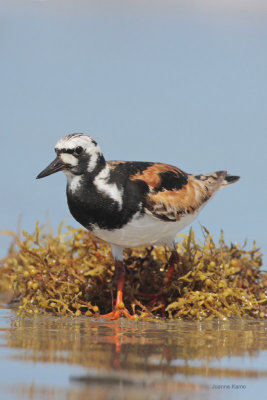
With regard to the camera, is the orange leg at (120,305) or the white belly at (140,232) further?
the orange leg at (120,305)

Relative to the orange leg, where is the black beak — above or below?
above

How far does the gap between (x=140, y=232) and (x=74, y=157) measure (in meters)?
1.23

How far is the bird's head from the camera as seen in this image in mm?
7008

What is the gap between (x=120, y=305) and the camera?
7293mm

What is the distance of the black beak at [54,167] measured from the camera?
7012mm

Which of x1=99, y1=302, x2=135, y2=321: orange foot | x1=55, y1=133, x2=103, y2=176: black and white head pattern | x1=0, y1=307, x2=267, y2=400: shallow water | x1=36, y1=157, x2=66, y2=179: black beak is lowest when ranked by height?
x1=0, y1=307, x2=267, y2=400: shallow water

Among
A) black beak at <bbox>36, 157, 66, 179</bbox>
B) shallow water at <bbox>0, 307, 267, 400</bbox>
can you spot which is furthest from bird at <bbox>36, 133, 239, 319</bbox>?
shallow water at <bbox>0, 307, 267, 400</bbox>

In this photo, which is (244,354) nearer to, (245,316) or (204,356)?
(204,356)

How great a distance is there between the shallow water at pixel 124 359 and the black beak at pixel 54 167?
1788 millimetres

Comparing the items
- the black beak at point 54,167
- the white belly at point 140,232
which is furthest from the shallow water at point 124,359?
the black beak at point 54,167

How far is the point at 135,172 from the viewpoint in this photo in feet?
24.2

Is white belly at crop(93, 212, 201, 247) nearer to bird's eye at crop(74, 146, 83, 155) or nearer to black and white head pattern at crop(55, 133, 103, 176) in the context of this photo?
black and white head pattern at crop(55, 133, 103, 176)

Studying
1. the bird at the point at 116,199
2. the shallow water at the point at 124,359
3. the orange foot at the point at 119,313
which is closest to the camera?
the shallow water at the point at 124,359

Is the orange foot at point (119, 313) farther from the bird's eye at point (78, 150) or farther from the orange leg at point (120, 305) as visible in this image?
the bird's eye at point (78, 150)
